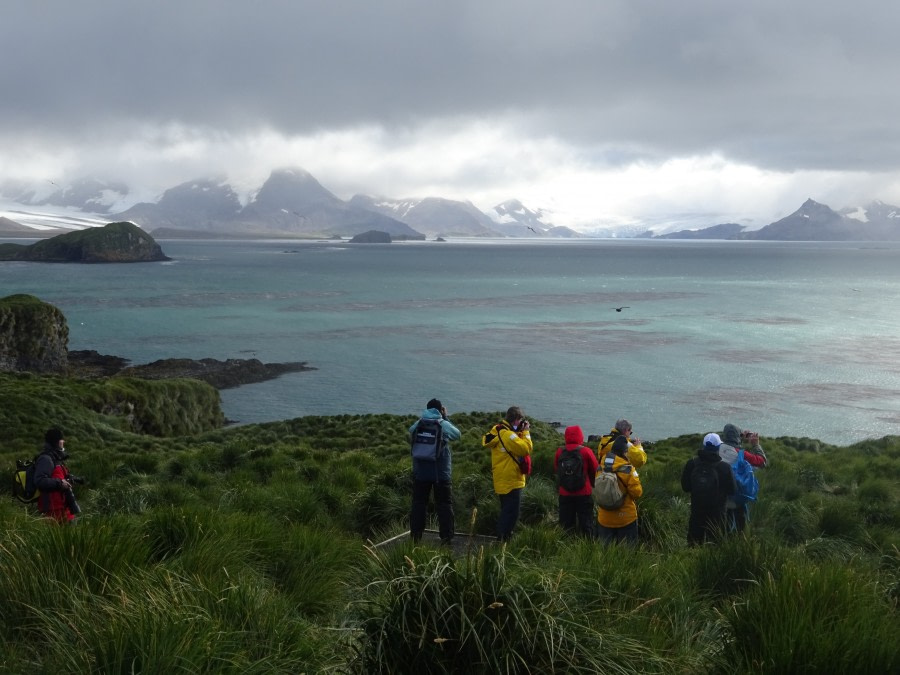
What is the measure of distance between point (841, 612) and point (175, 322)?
74.5m

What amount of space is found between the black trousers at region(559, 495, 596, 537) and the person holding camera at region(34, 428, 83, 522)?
20.3 feet

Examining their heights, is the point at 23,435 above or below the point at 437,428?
below

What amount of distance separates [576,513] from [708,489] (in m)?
1.68

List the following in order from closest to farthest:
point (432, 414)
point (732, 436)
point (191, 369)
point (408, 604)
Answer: point (408, 604) → point (432, 414) → point (732, 436) → point (191, 369)

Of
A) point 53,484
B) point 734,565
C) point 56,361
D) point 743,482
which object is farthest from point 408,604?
point 56,361

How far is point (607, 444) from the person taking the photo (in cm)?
1029

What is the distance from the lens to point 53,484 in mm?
9898

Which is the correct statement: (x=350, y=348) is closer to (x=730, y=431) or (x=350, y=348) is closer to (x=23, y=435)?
(x=23, y=435)

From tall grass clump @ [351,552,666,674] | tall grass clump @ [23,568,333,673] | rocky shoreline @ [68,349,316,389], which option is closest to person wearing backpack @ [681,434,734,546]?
Result: tall grass clump @ [351,552,666,674]

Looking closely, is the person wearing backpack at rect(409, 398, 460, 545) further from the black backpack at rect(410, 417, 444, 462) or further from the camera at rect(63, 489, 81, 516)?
the camera at rect(63, 489, 81, 516)

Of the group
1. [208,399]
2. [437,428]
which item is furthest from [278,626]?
[208,399]

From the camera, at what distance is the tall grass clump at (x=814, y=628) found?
440 centimetres

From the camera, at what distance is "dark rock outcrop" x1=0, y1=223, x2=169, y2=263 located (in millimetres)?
172875

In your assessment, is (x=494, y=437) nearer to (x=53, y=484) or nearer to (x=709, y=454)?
(x=709, y=454)
